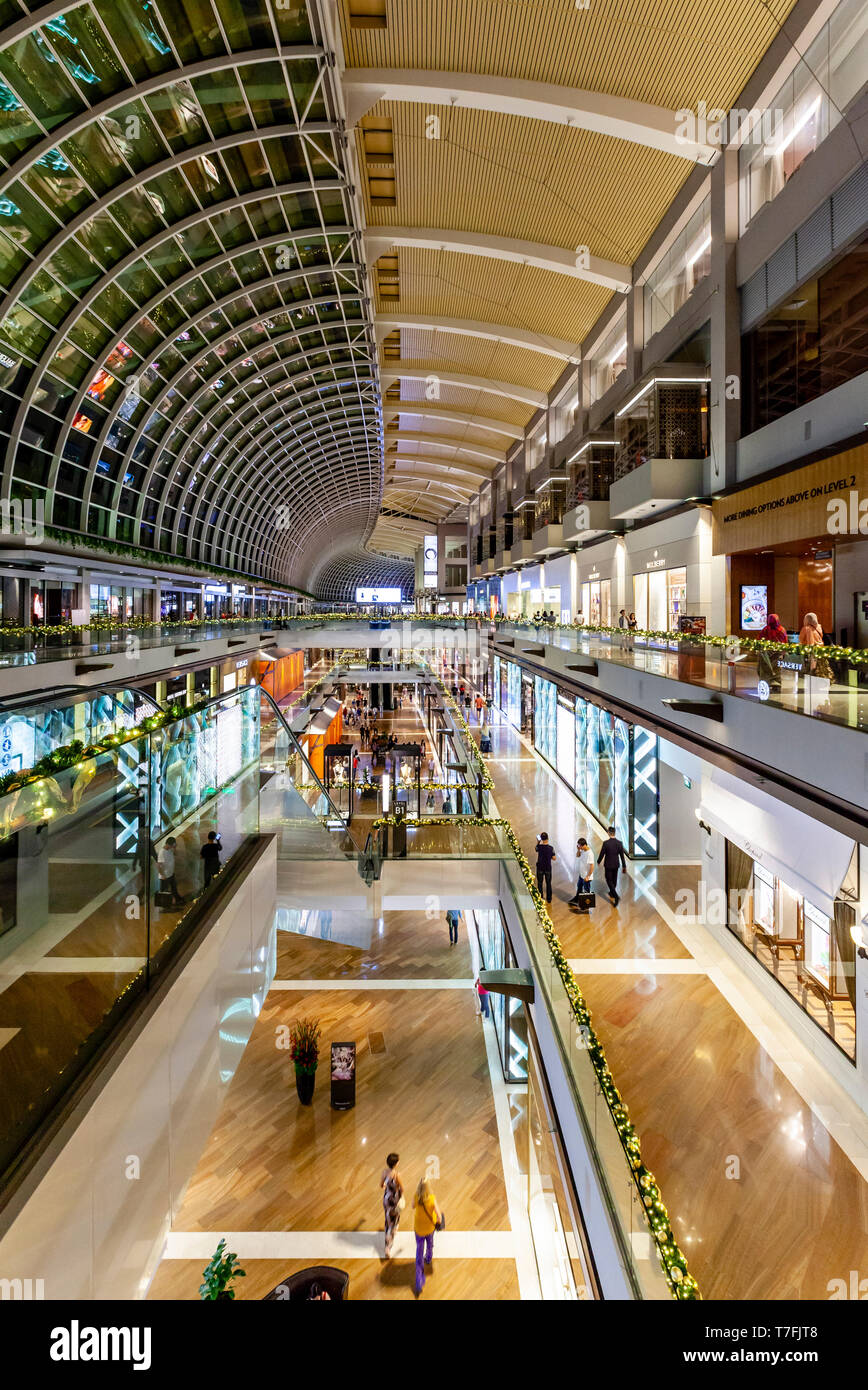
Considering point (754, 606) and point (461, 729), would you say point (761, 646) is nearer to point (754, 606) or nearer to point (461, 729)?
point (754, 606)

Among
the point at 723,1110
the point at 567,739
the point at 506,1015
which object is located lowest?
the point at 506,1015

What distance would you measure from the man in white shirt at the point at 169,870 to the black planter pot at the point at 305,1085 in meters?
7.97

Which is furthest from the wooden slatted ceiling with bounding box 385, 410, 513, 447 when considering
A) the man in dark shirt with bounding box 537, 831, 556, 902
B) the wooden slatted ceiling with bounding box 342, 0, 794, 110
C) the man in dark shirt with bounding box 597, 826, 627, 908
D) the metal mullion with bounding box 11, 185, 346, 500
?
the man in dark shirt with bounding box 537, 831, 556, 902

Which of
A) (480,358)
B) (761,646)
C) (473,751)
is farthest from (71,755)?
(480,358)

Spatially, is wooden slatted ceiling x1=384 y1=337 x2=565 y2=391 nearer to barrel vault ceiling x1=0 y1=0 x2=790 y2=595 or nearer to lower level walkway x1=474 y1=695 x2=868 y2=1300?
barrel vault ceiling x1=0 y1=0 x2=790 y2=595

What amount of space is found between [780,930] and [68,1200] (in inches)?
402

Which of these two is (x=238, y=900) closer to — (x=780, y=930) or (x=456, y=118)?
(x=780, y=930)

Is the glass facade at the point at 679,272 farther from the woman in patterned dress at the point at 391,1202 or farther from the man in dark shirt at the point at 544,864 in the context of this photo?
the woman in patterned dress at the point at 391,1202

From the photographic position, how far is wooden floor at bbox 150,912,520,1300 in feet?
26.7

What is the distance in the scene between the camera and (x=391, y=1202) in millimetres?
8281

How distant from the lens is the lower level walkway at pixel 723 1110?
18.5 feet

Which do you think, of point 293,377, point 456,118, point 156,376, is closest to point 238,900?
point 456,118

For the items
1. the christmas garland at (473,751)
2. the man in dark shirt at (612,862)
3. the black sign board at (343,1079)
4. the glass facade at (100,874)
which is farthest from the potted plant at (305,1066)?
the glass facade at (100,874)

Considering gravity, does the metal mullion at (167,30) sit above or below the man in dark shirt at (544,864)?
above
